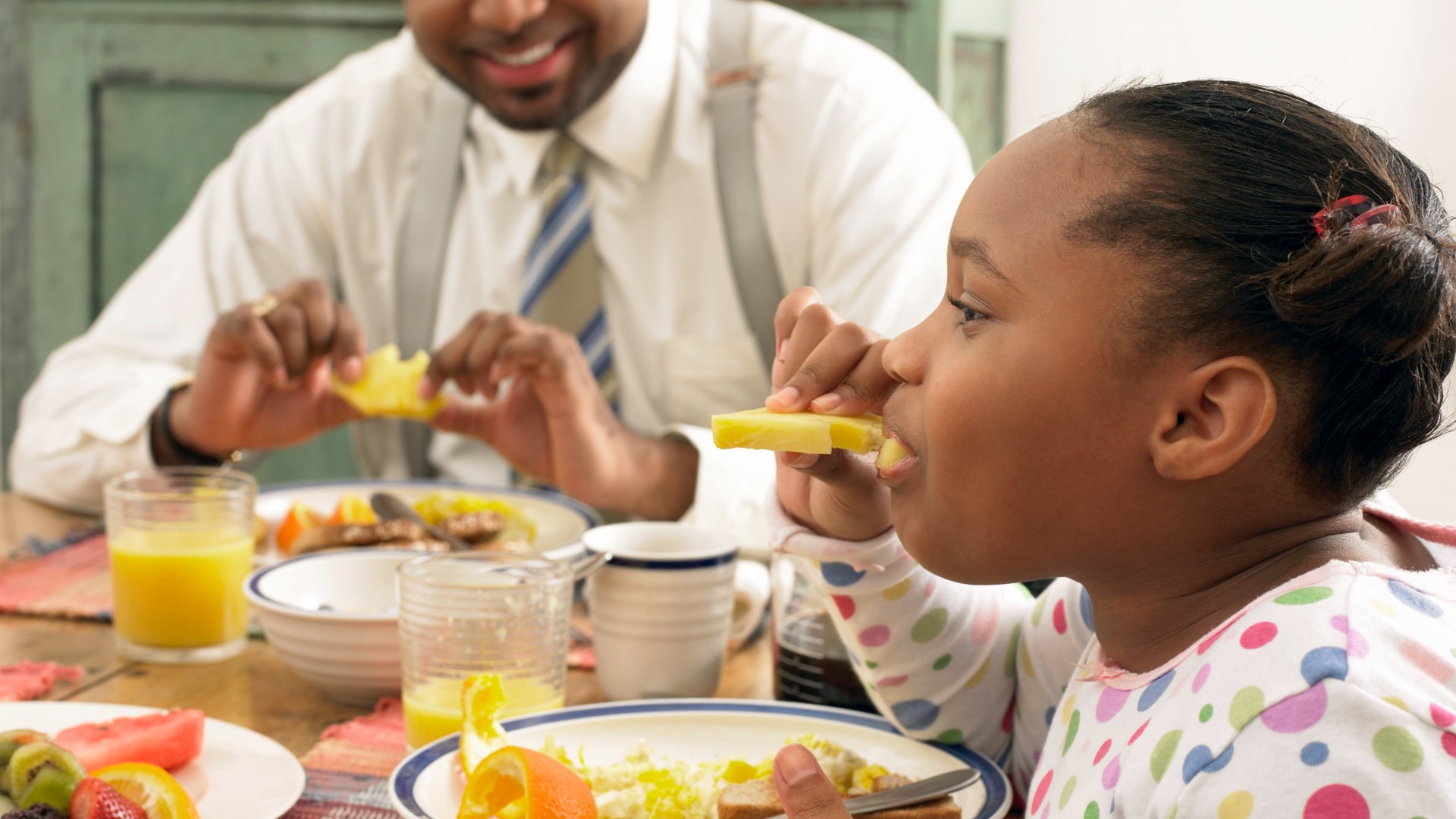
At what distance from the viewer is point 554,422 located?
6.98ft

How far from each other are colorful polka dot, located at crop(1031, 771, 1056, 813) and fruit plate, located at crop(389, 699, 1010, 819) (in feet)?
0.17

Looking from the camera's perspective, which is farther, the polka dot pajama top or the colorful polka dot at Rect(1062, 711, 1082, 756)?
the colorful polka dot at Rect(1062, 711, 1082, 756)

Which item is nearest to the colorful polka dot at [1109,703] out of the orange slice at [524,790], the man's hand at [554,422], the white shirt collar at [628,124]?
the orange slice at [524,790]

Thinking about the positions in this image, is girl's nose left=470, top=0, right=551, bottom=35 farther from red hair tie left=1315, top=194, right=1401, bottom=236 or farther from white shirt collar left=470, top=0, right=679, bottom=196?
red hair tie left=1315, top=194, right=1401, bottom=236

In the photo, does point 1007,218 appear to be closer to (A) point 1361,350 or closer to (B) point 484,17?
(A) point 1361,350

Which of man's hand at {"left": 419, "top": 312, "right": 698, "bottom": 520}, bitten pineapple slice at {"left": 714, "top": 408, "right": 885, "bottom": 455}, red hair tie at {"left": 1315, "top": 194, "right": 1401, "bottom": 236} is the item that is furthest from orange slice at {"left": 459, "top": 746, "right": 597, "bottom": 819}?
man's hand at {"left": 419, "top": 312, "right": 698, "bottom": 520}

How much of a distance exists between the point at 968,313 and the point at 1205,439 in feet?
0.57

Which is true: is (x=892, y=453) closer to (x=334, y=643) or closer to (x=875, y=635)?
(x=875, y=635)

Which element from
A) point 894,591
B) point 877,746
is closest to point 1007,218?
point 894,591

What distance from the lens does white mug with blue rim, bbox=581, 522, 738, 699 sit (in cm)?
129

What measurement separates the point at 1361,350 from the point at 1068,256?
0.17 m

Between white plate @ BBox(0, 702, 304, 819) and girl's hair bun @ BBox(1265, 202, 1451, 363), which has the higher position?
girl's hair bun @ BBox(1265, 202, 1451, 363)

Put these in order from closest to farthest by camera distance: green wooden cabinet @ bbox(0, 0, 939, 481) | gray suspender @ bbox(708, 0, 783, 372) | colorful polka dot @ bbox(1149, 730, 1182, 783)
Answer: colorful polka dot @ bbox(1149, 730, 1182, 783)
gray suspender @ bbox(708, 0, 783, 372)
green wooden cabinet @ bbox(0, 0, 939, 481)

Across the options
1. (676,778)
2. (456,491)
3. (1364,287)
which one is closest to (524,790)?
(676,778)
